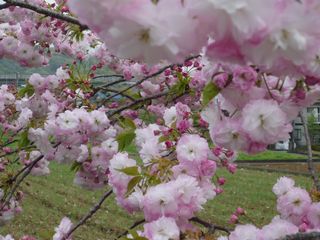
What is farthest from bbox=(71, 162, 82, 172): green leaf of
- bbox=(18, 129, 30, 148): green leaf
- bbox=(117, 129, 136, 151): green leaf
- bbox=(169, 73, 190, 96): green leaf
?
bbox=(169, 73, 190, 96): green leaf

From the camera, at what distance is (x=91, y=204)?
1229 centimetres

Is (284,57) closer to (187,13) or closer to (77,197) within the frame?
(187,13)

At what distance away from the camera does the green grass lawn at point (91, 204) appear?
382 inches

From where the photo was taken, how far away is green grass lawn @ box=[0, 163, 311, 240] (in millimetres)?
9695

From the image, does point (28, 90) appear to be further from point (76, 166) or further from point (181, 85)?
point (181, 85)

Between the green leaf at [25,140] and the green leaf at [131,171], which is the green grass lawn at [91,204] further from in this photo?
the green leaf at [131,171]

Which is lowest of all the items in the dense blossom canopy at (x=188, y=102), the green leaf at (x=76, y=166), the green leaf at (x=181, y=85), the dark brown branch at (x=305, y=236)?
the dark brown branch at (x=305, y=236)

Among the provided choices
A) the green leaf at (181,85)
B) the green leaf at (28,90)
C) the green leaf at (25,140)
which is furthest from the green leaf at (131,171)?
the green leaf at (28,90)

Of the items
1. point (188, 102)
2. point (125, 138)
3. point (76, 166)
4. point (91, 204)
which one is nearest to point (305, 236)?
point (125, 138)

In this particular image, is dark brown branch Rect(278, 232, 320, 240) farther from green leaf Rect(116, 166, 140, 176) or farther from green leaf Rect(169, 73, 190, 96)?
green leaf Rect(169, 73, 190, 96)

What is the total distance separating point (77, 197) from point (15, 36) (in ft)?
28.9

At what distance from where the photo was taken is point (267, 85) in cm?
115

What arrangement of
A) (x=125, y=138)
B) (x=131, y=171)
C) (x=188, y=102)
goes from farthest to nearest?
(x=188, y=102), (x=125, y=138), (x=131, y=171)

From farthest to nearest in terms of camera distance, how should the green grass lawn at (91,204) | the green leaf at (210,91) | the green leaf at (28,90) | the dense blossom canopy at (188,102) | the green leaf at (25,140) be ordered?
1. the green grass lawn at (91,204)
2. the green leaf at (28,90)
3. the green leaf at (25,140)
4. the green leaf at (210,91)
5. the dense blossom canopy at (188,102)
